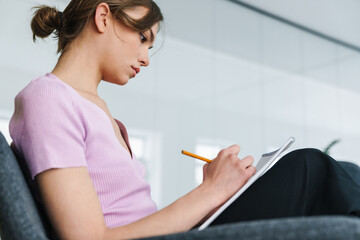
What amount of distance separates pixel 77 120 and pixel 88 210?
17 centimetres

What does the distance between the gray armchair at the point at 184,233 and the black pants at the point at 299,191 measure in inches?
9.5

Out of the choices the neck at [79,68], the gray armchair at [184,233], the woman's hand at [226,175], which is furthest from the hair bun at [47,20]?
the woman's hand at [226,175]

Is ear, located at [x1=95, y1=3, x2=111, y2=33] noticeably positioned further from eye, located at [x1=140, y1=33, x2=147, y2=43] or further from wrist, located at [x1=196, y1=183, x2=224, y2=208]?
wrist, located at [x1=196, y1=183, x2=224, y2=208]

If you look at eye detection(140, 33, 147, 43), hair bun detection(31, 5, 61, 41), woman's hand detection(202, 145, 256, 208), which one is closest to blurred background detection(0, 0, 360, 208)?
hair bun detection(31, 5, 61, 41)

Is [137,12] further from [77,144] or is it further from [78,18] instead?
[77,144]

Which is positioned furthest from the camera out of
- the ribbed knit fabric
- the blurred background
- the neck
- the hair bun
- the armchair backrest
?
the blurred background

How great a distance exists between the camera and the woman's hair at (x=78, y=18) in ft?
3.22

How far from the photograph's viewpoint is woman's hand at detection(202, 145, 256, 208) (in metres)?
0.77

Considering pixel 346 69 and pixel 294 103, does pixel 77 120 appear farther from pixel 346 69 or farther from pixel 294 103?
pixel 346 69

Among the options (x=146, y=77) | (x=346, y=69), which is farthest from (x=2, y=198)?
(x=346, y=69)

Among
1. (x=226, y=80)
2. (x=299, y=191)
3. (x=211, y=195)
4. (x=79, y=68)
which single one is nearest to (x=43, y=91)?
(x=79, y=68)

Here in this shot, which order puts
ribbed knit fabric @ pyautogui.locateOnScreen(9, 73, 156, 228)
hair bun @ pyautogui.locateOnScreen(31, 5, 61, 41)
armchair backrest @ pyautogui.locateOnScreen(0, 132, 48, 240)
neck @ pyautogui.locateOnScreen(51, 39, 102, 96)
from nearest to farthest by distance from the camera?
armchair backrest @ pyautogui.locateOnScreen(0, 132, 48, 240)
ribbed knit fabric @ pyautogui.locateOnScreen(9, 73, 156, 228)
neck @ pyautogui.locateOnScreen(51, 39, 102, 96)
hair bun @ pyautogui.locateOnScreen(31, 5, 61, 41)

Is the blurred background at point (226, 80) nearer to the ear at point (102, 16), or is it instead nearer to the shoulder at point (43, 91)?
the ear at point (102, 16)

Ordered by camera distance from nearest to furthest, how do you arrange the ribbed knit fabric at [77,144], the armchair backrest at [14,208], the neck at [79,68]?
the armchair backrest at [14,208] < the ribbed knit fabric at [77,144] < the neck at [79,68]
